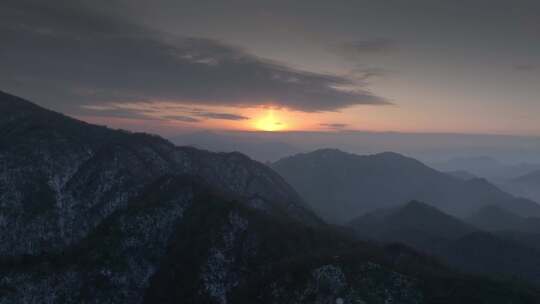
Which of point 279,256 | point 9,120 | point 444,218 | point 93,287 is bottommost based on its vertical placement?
point 444,218

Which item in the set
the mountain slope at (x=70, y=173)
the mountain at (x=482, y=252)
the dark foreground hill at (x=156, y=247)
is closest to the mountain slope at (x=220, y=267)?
the dark foreground hill at (x=156, y=247)

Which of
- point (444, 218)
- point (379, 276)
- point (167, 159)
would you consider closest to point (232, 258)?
point (379, 276)

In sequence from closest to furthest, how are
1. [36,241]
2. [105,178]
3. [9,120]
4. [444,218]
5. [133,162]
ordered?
[36,241] → [105,178] → [133,162] → [9,120] → [444,218]

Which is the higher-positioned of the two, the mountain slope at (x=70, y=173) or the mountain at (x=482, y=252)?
the mountain slope at (x=70, y=173)

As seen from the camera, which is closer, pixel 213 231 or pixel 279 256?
pixel 279 256

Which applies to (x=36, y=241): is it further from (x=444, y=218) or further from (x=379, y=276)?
(x=444, y=218)

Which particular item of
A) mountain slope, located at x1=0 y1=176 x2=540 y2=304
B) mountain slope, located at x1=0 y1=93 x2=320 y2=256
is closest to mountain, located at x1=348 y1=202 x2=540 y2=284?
mountain slope, located at x1=0 y1=93 x2=320 y2=256

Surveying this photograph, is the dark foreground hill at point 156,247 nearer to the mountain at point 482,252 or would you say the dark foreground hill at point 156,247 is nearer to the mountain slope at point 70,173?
the mountain slope at point 70,173

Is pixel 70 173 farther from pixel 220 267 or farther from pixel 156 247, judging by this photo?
pixel 220 267

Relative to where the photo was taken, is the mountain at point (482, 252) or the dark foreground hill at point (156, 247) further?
the mountain at point (482, 252)
